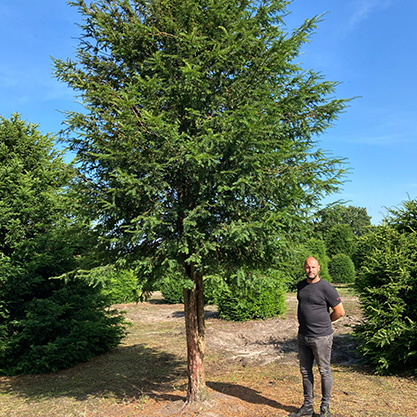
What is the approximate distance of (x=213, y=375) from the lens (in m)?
6.98

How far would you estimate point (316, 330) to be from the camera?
448 centimetres

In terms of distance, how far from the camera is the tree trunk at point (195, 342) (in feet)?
16.9

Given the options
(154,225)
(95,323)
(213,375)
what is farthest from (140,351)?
(154,225)

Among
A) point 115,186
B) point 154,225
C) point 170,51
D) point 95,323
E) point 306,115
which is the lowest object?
point 95,323

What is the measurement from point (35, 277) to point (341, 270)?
21496 millimetres

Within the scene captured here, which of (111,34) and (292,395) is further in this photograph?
(292,395)

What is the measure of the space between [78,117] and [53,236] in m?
4.11

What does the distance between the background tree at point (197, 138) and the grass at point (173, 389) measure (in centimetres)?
81

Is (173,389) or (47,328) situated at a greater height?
(47,328)

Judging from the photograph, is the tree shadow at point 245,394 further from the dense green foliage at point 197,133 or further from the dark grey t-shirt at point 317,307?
the dense green foliage at point 197,133

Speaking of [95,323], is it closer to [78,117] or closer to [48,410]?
[48,410]

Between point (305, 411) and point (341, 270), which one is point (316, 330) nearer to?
point (305, 411)

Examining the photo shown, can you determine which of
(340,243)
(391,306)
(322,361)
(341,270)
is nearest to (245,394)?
(322,361)

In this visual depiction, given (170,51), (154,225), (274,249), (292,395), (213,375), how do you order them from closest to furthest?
1. (154,225)
2. (274,249)
3. (170,51)
4. (292,395)
5. (213,375)
